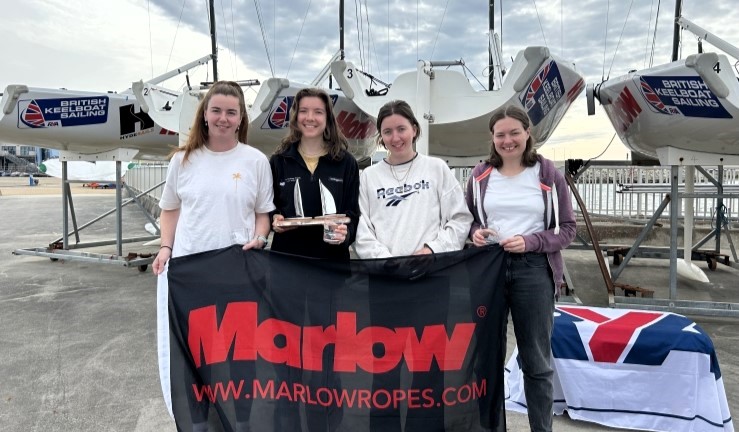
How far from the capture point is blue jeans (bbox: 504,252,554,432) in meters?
2.48

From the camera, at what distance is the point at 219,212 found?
2.59 metres

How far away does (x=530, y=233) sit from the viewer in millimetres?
2480

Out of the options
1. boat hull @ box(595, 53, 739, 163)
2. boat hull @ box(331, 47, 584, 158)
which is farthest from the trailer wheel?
boat hull @ box(331, 47, 584, 158)

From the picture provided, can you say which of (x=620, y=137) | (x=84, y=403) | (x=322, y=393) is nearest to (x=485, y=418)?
(x=322, y=393)

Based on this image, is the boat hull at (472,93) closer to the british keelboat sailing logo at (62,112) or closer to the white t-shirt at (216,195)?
the white t-shirt at (216,195)

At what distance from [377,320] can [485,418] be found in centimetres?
76

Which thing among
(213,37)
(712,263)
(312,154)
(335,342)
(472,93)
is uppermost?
(213,37)

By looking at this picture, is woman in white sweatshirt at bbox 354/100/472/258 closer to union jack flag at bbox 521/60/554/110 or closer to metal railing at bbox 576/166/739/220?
union jack flag at bbox 521/60/554/110

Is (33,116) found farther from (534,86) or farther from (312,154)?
(534,86)

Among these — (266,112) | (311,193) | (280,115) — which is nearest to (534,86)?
(280,115)

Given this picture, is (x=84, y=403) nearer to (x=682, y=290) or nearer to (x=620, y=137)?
(x=620, y=137)

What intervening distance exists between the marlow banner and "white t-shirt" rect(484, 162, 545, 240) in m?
0.16

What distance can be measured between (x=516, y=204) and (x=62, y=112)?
7.68 metres

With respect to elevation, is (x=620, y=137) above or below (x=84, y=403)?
above
